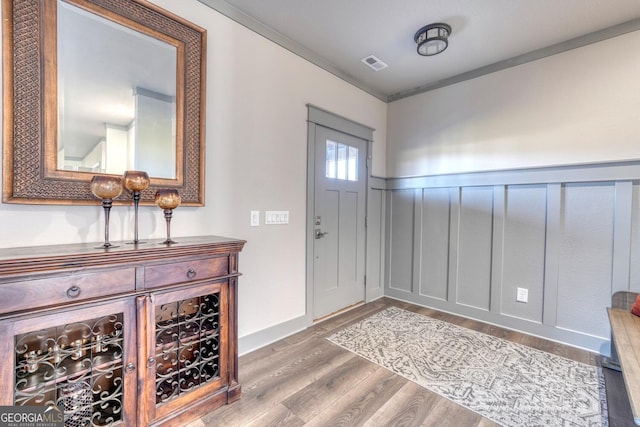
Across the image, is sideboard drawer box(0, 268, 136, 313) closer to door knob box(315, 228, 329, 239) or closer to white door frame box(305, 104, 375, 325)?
white door frame box(305, 104, 375, 325)

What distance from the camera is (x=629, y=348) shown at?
1.54 m

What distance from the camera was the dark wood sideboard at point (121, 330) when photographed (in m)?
1.12

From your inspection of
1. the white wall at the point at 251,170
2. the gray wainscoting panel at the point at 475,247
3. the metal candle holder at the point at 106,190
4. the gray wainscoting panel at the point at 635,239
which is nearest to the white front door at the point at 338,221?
the white wall at the point at 251,170

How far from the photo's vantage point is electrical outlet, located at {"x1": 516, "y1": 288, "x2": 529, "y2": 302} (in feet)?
8.88

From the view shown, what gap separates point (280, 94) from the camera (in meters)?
2.50

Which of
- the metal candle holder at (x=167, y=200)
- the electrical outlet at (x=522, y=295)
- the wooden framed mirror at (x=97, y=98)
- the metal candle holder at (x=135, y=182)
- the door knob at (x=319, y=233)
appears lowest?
the electrical outlet at (x=522, y=295)

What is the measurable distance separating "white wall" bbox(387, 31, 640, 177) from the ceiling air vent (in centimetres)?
75

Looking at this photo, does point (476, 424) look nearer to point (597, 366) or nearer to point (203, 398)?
point (597, 366)

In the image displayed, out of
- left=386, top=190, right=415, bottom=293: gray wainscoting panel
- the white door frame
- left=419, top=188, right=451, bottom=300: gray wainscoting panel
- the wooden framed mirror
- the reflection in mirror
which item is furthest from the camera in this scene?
left=386, top=190, right=415, bottom=293: gray wainscoting panel

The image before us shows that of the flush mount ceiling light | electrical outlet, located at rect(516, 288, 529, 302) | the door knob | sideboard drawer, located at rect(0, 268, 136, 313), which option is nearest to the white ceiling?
the flush mount ceiling light

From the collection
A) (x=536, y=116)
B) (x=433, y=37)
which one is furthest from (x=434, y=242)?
(x=433, y=37)

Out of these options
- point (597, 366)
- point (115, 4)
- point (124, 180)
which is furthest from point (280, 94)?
point (597, 366)

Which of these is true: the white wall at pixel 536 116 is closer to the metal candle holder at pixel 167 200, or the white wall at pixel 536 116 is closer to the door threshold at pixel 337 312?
the door threshold at pixel 337 312

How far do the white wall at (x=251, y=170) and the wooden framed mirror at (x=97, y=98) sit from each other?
0.11 meters
